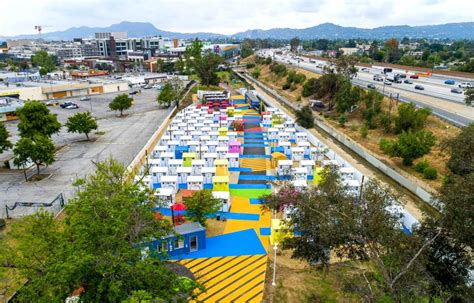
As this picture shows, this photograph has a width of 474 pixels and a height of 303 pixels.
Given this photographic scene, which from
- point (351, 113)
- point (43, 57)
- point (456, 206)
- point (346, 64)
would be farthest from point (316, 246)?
point (43, 57)

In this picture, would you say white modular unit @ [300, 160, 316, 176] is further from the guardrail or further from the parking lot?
the parking lot

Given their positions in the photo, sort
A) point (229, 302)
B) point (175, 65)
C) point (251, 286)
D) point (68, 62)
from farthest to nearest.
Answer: point (68, 62)
point (175, 65)
point (251, 286)
point (229, 302)

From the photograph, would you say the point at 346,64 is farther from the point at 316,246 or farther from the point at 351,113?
the point at 316,246

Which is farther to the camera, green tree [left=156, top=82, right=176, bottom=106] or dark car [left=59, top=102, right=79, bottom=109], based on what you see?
dark car [left=59, top=102, right=79, bottom=109]

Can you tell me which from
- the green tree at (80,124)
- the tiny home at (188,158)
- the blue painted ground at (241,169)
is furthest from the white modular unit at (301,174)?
the green tree at (80,124)

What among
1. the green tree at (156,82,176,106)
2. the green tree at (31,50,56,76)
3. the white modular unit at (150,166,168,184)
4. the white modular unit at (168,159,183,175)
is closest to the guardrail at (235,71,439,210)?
the white modular unit at (168,159,183,175)
